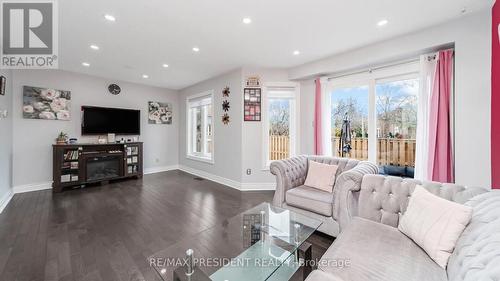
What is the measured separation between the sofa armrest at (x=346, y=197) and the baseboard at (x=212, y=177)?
8.11ft

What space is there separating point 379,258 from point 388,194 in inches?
28.1

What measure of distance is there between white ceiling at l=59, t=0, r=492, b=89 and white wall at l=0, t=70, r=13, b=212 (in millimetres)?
967

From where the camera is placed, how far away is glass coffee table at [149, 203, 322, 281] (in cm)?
139

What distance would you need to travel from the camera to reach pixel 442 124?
2664mm

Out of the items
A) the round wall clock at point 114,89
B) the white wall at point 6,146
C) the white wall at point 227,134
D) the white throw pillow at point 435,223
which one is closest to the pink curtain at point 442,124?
the white throw pillow at point 435,223

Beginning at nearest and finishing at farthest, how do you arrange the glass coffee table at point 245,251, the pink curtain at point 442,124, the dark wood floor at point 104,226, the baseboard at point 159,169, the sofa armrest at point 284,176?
the glass coffee table at point 245,251
the dark wood floor at point 104,226
the pink curtain at point 442,124
the sofa armrest at point 284,176
the baseboard at point 159,169

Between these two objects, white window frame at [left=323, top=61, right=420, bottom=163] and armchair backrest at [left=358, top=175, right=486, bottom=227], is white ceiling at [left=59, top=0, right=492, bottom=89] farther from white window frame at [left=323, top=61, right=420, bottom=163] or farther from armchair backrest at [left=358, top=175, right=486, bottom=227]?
armchair backrest at [left=358, top=175, right=486, bottom=227]

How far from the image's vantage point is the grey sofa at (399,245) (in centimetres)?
91

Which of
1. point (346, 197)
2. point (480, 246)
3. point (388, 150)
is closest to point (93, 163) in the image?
point (346, 197)

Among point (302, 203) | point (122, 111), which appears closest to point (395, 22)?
point (302, 203)

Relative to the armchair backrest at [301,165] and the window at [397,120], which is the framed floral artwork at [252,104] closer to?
the armchair backrest at [301,165]

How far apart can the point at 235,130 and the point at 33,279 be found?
3.45 meters

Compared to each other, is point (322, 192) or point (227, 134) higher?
point (227, 134)

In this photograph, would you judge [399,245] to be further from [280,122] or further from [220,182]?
[220,182]
